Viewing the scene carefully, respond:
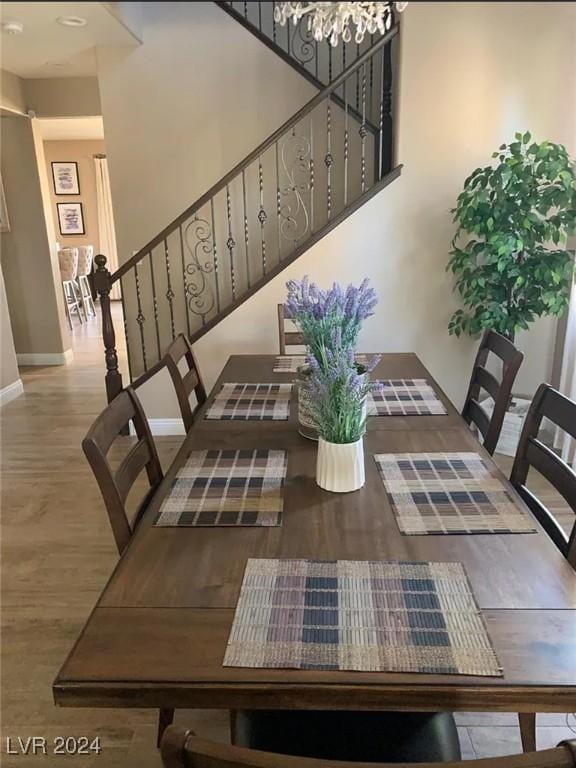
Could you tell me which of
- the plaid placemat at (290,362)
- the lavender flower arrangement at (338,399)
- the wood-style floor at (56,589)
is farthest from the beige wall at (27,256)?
the lavender flower arrangement at (338,399)

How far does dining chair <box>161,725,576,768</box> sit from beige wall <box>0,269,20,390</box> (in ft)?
13.8

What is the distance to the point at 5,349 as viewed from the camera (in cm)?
428

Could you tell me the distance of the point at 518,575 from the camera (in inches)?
38.9

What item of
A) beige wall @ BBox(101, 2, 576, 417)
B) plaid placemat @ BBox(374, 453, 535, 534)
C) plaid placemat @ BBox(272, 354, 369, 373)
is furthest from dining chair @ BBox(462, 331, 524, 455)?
beige wall @ BBox(101, 2, 576, 417)

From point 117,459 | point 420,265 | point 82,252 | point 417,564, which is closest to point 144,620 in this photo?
point 417,564

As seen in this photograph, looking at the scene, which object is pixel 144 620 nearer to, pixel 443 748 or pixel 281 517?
pixel 281 517

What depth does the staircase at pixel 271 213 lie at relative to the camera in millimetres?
3164

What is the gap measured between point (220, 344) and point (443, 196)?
1.51m

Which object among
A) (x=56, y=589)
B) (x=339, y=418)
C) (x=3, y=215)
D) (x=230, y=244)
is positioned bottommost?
(x=56, y=589)

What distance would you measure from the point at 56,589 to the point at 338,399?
1577 millimetres

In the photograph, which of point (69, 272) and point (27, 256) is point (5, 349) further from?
point (69, 272)

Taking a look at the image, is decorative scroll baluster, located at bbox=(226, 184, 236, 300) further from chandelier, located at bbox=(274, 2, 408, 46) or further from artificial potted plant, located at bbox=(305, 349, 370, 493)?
artificial potted plant, located at bbox=(305, 349, 370, 493)

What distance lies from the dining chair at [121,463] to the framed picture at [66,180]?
0.82 meters

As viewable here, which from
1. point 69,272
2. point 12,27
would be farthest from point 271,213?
point 12,27
